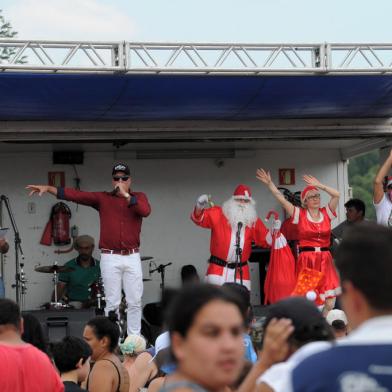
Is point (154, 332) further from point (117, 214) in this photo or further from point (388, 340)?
point (388, 340)

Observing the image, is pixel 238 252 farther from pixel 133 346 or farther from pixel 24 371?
pixel 24 371

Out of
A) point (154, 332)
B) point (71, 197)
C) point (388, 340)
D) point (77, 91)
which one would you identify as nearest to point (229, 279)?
point (154, 332)

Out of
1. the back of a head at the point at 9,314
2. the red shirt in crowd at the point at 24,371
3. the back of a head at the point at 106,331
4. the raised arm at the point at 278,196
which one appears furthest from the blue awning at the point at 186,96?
the red shirt in crowd at the point at 24,371

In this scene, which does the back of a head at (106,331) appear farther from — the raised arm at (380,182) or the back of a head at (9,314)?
the raised arm at (380,182)

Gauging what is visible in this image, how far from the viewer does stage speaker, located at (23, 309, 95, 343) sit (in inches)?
424

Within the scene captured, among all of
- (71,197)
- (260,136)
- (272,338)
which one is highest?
(260,136)

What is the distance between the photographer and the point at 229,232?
38.5 ft

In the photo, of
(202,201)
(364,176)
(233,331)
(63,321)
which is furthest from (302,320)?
(364,176)

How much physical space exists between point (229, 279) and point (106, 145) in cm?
268

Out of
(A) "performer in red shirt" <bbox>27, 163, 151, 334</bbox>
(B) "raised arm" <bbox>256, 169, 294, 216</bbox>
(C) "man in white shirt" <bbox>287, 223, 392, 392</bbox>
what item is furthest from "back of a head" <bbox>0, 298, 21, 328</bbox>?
(B) "raised arm" <bbox>256, 169, 294, 216</bbox>

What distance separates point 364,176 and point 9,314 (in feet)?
203

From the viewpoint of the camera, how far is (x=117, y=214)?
37.6 ft

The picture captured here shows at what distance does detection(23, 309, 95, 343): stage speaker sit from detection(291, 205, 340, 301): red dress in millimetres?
2534

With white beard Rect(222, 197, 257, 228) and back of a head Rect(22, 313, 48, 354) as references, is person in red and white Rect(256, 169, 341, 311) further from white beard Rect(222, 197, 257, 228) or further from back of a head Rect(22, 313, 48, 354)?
back of a head Rect(22, 313, 48, 354)
